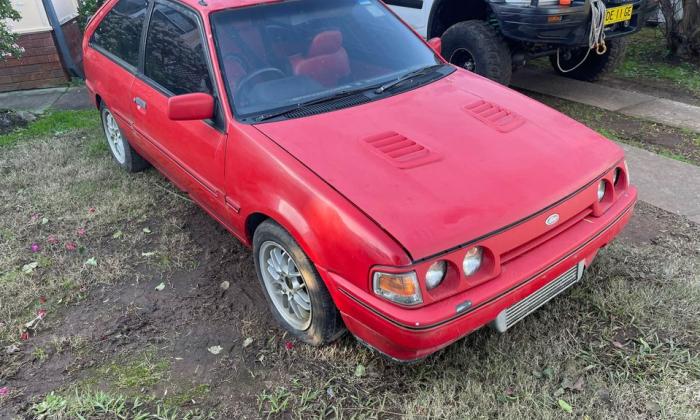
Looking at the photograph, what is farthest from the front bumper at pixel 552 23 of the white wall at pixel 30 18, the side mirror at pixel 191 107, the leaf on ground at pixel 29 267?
the white wall at pixel 30 18

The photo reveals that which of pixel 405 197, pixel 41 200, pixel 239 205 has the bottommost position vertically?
pixel 41 200

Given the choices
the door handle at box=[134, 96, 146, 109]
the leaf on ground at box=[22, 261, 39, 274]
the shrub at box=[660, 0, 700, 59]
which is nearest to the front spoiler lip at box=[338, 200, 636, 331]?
the door handle at box=[134, 96, 146, 109]

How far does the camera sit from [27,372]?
111 inches

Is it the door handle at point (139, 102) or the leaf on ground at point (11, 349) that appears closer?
the leaf on ground at point (11, 349)

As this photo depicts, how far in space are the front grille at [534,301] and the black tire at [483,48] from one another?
3.16 meters

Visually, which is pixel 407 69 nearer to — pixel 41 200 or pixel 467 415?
pixel 467 415

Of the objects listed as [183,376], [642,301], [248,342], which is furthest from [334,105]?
[642,301]

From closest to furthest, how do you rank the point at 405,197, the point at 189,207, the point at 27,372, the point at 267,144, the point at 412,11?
the point at 405,197 < the point at 267,144 < the point at 27,372 < the point at 189,207 < the point at 412,11

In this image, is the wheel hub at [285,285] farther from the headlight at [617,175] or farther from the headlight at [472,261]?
the headlight at [617,175]

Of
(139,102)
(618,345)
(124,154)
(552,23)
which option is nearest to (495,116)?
(618,345)

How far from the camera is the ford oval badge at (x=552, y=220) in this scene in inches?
93.8

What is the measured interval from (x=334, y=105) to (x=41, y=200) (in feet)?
9.45

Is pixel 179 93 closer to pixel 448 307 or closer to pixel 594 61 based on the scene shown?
pixel 448 307

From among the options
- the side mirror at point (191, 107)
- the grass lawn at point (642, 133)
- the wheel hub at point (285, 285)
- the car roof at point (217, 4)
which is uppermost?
the car roof at point (217, 4)
